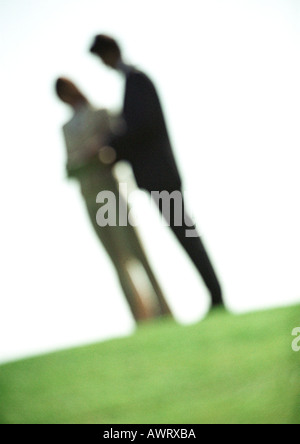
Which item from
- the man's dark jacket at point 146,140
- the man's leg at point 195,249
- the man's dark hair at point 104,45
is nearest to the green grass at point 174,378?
the man's leg at point 195,249

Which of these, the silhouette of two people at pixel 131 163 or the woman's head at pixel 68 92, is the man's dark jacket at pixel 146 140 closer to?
the silhouette of two people at pixel 131 163

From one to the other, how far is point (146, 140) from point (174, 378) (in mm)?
800

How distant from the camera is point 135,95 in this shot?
1.45 m

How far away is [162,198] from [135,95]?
1.28 feet

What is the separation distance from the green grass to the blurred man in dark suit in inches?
8.2

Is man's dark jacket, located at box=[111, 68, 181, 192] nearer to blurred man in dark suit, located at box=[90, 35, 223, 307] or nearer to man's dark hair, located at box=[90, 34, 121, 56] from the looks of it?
blurred man in dark suit, located at box=[90, 35, 223, 307]

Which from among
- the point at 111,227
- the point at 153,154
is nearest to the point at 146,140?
the point at 153,154

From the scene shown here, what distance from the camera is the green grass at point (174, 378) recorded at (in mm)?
966

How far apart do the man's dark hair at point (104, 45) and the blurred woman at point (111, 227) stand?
9.2 inches

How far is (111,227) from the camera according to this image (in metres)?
1.48

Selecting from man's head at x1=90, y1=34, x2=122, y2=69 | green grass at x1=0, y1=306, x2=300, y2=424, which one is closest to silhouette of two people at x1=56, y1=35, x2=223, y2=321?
man's head at x1=90, y1=34, x2=122, y2=69

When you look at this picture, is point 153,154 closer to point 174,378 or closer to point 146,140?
point 146,140
